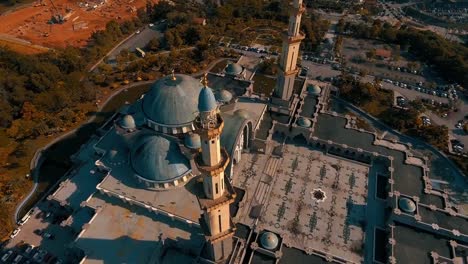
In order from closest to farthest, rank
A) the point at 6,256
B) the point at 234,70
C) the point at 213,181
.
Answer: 1. the point at 213,181
2. the point at 6,256
3. the point at 234,70

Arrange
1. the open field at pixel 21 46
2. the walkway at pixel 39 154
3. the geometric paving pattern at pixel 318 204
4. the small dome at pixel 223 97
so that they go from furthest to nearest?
1. the open field at pixel 21 46
2. the small dome at pixel 223 97
3. the walkway at pixel 39 154
4. the geometric paving pattern at pixel 318 204

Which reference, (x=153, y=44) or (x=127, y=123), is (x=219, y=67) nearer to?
(x=153, y=44)

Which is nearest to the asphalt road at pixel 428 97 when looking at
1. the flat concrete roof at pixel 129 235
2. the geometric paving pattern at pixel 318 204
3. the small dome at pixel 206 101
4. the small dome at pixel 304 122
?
the small dome at pixel 304 122

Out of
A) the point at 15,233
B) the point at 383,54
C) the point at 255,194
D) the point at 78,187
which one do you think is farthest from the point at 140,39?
the point at 383,54

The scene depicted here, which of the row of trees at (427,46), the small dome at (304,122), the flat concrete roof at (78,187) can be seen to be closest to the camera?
the flat concrete roof at (78,187)

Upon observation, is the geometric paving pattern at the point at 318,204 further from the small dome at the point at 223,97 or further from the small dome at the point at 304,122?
the small dome at the point at 223,97

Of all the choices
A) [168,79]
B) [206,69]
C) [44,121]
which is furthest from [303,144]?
[44,121]

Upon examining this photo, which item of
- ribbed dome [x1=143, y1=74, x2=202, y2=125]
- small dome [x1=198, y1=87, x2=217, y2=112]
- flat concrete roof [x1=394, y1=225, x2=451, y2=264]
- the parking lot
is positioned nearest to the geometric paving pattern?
flat concrete roof [x1=394, y1=225, x2=451, y2=264]
